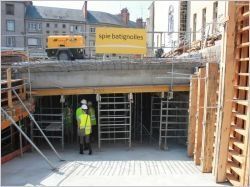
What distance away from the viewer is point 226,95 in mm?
8164

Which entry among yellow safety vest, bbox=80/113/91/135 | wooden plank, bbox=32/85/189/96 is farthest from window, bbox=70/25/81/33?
yellow safety vest, bbox=80/113/91/135

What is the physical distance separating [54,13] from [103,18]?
9.06 metres

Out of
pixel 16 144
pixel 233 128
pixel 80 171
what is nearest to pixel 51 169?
pixel 80 171

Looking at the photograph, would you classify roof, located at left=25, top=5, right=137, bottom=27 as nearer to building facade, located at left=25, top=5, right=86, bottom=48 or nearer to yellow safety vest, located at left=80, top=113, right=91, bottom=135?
building facade, located at left=25, top=5, right=86, bottom=48

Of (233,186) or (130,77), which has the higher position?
(130,77)

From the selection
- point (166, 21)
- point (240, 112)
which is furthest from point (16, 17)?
point (240, 112)

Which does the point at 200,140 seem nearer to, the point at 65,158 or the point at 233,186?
the point at 233,186

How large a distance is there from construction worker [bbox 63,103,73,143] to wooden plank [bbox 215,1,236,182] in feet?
22.9

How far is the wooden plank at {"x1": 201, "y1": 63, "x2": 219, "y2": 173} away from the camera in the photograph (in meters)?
9.34

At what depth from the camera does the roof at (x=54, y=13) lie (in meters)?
55.3

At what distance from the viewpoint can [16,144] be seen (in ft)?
39.2

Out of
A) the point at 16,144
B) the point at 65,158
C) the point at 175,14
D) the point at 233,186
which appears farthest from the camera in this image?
the point at 175,14

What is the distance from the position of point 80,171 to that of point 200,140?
12.4 feet

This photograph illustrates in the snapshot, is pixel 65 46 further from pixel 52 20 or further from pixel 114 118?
pixel 52 20
